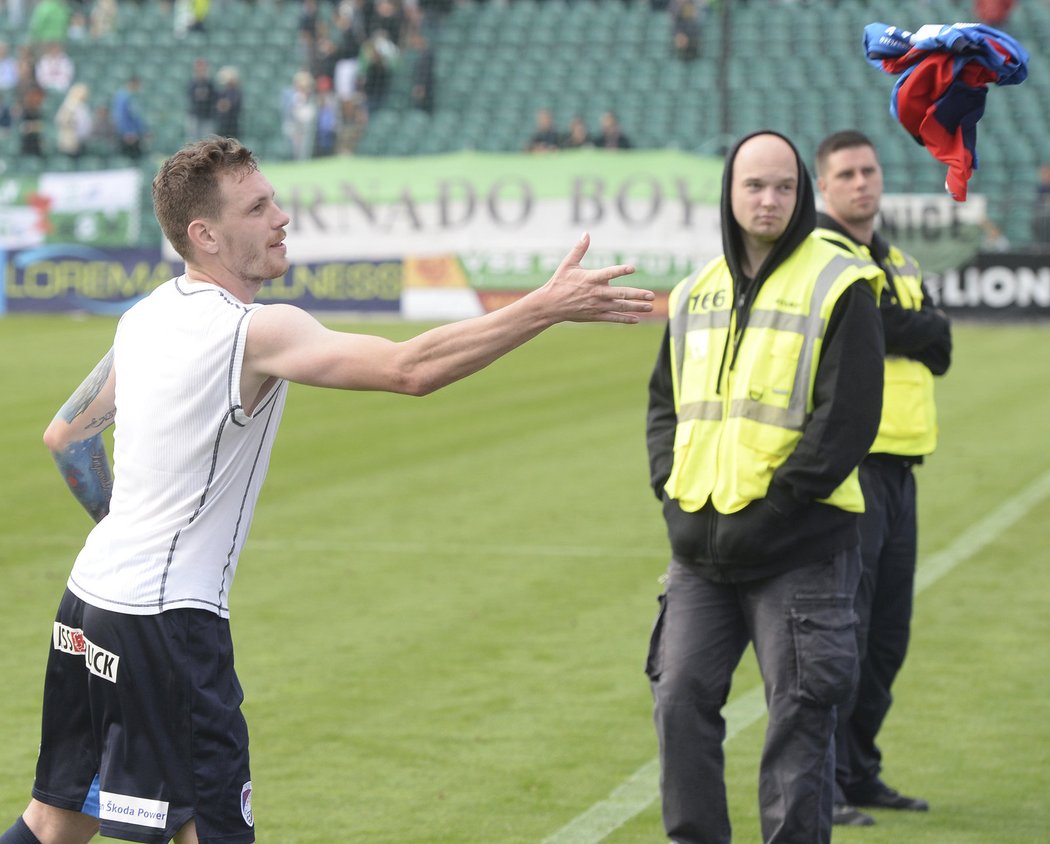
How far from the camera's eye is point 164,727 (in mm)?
3840

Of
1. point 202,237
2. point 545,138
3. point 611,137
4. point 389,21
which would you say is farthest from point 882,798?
point 389,21

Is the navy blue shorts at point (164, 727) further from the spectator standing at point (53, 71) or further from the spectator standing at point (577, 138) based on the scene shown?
the spectator standing at point (53, 71)

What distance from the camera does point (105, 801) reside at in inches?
151

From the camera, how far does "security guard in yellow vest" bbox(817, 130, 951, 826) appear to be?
586 centimetres

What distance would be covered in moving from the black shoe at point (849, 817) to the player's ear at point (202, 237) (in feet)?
9.91

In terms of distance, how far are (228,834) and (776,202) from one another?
2.19 meters

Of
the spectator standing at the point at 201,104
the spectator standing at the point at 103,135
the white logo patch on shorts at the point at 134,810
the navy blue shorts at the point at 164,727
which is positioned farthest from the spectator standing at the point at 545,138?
the white logo patch on shorts at the point at 134,810

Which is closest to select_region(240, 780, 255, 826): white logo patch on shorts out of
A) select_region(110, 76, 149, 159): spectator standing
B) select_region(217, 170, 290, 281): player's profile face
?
select_region(217, 170, 290, 281): player's profile face

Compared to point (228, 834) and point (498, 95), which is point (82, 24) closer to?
point (498, 95)

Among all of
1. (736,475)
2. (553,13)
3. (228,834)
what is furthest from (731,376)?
(553,13)

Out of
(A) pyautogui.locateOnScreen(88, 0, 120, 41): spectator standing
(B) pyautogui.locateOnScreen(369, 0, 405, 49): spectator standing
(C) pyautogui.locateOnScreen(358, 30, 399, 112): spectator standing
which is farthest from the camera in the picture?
(A) pyautogui.locateOnScreen(88, 0, 120, 41): spectator standing

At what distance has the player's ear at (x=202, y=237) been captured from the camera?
3920 millimetres

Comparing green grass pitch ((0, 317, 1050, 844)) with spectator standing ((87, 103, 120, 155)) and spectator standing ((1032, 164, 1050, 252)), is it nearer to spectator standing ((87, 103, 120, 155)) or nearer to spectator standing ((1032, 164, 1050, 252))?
spectator standing ((1032, 164, 1050, 252))

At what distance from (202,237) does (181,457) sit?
0.49m
